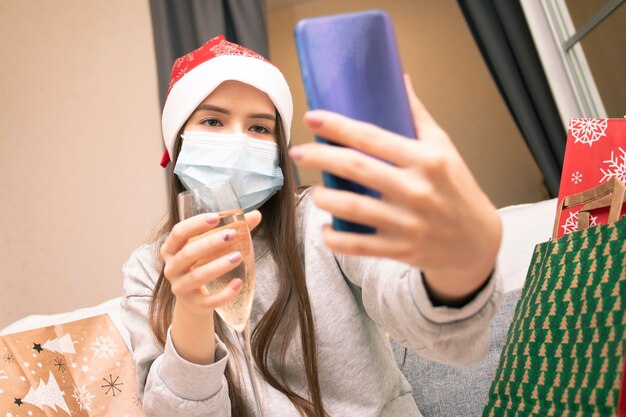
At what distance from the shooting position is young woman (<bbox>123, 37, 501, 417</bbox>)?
1.24ft

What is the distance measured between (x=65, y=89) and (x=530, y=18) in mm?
1880

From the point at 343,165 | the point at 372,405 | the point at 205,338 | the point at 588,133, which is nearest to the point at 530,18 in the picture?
the point at 588,133

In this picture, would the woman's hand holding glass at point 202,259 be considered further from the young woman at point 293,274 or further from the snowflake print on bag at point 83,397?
the snowflake print on bag at point 83,397

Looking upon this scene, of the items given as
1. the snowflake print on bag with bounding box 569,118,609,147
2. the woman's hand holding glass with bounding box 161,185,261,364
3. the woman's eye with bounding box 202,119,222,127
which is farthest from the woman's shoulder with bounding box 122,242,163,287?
the snowflake print on bag with bounding box 569,118,609,147

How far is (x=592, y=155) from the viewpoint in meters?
1.08

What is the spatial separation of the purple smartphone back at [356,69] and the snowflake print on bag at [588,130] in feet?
2.62

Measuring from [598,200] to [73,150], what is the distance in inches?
81.1

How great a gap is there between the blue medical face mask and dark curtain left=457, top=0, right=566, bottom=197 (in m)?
1.51

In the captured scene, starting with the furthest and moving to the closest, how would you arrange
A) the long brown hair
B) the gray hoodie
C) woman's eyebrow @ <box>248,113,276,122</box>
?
woman's eyebrow @ <box>248,113,276,122</box> < the long brown hair < the gray hoodie

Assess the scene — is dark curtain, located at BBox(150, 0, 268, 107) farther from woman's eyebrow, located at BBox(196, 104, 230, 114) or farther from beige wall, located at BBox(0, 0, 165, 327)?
woman's eyebrow, located at BBox(196, 104, 230, 114)

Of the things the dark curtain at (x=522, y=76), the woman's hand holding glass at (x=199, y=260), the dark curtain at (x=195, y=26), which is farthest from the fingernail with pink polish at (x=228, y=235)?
the dark curtain at (x=522, y=76)

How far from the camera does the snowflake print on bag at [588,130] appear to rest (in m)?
1.09

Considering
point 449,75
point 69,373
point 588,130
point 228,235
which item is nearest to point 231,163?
point 228,235

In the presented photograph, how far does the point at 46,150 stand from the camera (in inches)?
90.4
